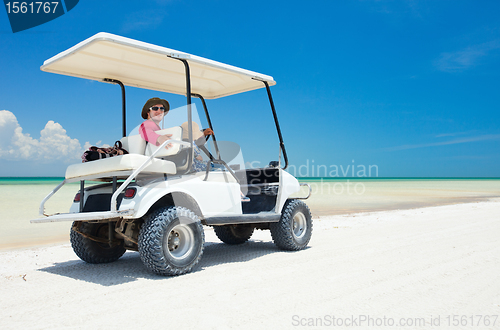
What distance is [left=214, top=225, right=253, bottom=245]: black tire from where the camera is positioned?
6.93 m

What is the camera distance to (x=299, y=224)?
644 cm

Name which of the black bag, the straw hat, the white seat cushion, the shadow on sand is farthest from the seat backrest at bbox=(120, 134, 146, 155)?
the shadow on sand

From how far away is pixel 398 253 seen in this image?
552 centimetres

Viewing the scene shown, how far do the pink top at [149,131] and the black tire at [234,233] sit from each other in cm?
254

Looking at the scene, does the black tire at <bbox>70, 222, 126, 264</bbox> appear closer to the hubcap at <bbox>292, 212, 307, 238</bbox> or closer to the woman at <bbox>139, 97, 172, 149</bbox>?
the woman at <bbox>139, 97, 172, 149</bbox>

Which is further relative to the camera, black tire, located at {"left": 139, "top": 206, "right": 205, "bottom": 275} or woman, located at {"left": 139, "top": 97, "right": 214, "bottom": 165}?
woman, located at {"left": 139, "top": 97, "right": 214, "bottom": 165}

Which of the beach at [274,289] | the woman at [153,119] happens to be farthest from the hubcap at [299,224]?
the woman at [153,119]

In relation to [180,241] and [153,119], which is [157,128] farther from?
[180,241]

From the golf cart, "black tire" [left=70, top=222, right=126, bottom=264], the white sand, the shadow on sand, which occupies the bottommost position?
the shadow on sand

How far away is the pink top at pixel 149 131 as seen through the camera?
480 centimetres

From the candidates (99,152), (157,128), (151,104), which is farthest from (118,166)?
(151,104)

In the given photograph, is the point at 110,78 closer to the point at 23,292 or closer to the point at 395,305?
the point at 23,292

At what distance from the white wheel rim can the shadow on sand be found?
298 millimetres

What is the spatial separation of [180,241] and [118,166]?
113cm
